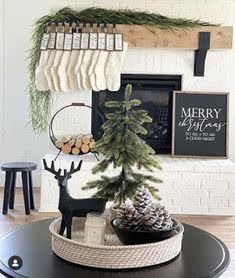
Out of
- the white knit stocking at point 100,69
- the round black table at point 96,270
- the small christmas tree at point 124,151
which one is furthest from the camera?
the white knit stocking at point 100,69

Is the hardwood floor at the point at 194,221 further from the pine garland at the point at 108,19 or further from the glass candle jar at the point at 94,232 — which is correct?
the glass candle jar at the point at 94,232

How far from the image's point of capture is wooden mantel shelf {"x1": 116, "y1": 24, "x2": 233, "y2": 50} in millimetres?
4379

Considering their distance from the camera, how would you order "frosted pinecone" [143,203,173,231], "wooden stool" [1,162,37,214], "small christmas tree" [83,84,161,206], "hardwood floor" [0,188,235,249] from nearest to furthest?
"frosted pinecone" [143,203,173,231] → "small christmas tree" [83,84,161,206] → "hardwood floor" [0,188,235,249] → "wooden stool" [1,162,37,214]

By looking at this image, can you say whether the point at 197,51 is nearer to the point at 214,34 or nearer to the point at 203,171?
the point at 214,34

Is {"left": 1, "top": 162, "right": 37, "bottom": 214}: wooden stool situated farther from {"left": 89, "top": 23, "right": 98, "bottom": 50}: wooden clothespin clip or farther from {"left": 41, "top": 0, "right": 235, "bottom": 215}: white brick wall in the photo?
{"left": 89, "top": 23, "right": 98, "bottom": 50}: wooden clothespin clip

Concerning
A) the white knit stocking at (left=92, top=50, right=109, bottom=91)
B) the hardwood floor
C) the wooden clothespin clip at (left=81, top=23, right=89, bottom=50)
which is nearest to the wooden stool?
the hardwood floor

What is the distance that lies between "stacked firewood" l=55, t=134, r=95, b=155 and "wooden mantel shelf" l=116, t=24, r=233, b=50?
1000 millimetres

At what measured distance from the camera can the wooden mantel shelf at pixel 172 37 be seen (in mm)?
4379

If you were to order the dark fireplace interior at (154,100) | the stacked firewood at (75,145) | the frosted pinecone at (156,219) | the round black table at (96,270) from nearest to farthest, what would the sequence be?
the round black table at (96,270)
the frosted pinecone at (156,219)
the stacked firewood at (75,145)
the dark fireplace interior at (154,100)

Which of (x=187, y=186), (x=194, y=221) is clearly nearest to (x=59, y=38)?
(x=187, y=186)

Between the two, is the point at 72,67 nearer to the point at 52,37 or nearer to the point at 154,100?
the point at 52,37

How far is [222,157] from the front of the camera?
448 centimetres

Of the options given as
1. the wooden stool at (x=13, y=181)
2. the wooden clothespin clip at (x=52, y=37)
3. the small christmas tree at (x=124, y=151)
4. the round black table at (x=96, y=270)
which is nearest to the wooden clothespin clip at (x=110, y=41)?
the wooden clothespin clip at (x=52, y=37)

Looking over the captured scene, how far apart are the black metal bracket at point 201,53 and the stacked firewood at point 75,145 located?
1255 millimetres
